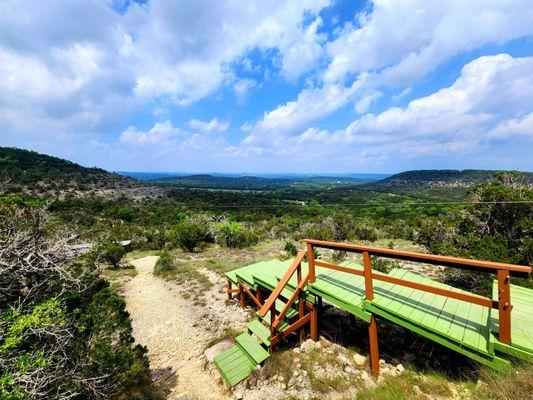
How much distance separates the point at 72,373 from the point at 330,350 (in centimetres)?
433

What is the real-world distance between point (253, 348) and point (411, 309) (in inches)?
123

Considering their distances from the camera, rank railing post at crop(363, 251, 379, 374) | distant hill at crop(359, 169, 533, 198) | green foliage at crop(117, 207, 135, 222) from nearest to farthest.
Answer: railing post at crop(363, 251, 379, 374)
green foliage at crop(117, 207, 135, 222)
distant hill at crop(359, 169, 533, 198)

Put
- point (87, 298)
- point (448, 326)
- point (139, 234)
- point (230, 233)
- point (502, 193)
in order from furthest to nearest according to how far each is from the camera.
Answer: point (139, 234), point (230, 233), point (502, 193), point (87, 298), point (448, 326)

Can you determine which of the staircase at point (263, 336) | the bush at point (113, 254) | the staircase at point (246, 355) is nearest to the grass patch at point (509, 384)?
the staircase at point (263, 336)

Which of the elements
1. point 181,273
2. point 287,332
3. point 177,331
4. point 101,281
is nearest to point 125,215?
point 181,273

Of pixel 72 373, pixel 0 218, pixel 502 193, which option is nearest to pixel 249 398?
pixel 72 373

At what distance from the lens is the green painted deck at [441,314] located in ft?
9.67

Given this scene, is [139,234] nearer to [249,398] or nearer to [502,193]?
[249,398]

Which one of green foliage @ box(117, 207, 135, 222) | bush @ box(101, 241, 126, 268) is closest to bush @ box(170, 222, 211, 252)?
bush @ box(101, 241, 126, 268)

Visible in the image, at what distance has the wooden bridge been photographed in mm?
2861

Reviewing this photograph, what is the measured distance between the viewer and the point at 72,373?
314 centimetres

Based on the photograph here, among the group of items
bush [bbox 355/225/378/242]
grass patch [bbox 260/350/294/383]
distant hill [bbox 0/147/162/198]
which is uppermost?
distant hill [bbox 0/147/162/198]

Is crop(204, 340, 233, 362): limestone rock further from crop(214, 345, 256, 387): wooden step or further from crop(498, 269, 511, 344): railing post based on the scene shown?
crop(498, 269, 511, 344): railing post

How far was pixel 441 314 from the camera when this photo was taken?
12.1ft
